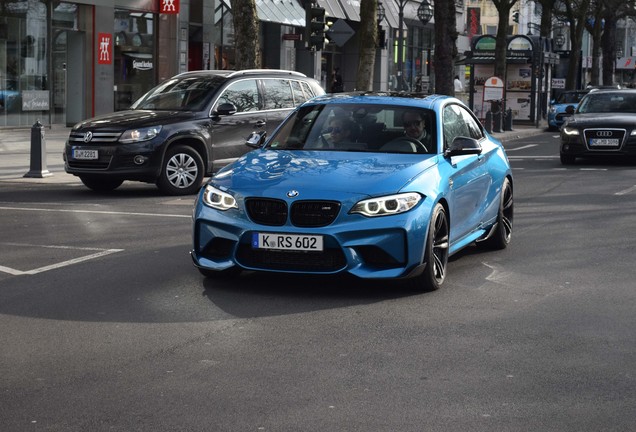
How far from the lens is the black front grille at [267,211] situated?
8.57 metres

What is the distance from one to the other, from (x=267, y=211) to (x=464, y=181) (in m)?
2.00

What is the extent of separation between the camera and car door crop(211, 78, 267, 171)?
56.1 feet

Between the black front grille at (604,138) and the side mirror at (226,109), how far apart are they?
902cm

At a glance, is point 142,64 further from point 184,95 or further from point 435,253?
point 435,253

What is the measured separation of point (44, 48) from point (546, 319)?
24.1 m

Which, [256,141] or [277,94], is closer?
[256,141]

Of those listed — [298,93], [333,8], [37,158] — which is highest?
[333,8]

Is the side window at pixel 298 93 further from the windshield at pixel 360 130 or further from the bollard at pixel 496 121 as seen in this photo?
the bollard at pixel 496 121

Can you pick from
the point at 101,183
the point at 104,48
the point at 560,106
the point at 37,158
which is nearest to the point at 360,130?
the point at 101,183

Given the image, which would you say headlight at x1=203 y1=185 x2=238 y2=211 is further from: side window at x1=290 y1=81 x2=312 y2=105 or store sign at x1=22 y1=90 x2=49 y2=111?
store sign at x1=22 y1=90 x2=49 y2=111

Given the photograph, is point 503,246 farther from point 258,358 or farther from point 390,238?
point 258,358

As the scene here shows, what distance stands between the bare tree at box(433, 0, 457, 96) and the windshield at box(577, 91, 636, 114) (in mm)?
9738

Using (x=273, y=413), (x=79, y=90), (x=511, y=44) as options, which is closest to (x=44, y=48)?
(x=79, y=90)

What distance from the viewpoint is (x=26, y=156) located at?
74.9 feet
